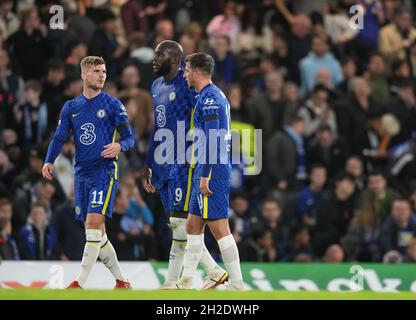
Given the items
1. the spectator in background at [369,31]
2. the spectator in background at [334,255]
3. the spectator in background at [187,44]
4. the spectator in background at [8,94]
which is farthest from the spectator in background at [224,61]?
the spectator in background at [334,255]

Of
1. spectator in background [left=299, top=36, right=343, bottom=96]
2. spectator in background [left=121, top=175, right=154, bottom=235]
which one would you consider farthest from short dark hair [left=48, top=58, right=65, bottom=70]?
spectator in background [left=299, top=36, right=343, bottom=96]

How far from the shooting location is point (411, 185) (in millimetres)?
20000

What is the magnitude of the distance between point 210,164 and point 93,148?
47.9 inches

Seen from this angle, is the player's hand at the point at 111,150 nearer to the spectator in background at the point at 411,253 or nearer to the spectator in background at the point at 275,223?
the spectator in background at the point at 275,223

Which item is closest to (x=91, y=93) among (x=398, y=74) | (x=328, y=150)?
(x=328, y=150)

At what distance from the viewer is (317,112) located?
20.6 metres

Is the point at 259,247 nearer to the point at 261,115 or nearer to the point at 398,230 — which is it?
the point at 398,230

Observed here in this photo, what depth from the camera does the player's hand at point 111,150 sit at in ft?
45.6

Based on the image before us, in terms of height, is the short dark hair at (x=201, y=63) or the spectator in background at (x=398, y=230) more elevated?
the short dark hair at (x=201, y=63)

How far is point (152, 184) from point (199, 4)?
321 inches

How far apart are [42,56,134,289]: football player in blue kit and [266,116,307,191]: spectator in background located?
5.99m

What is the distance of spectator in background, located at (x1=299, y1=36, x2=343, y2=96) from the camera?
21.2m

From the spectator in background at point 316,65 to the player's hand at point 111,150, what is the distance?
25.0 ft
